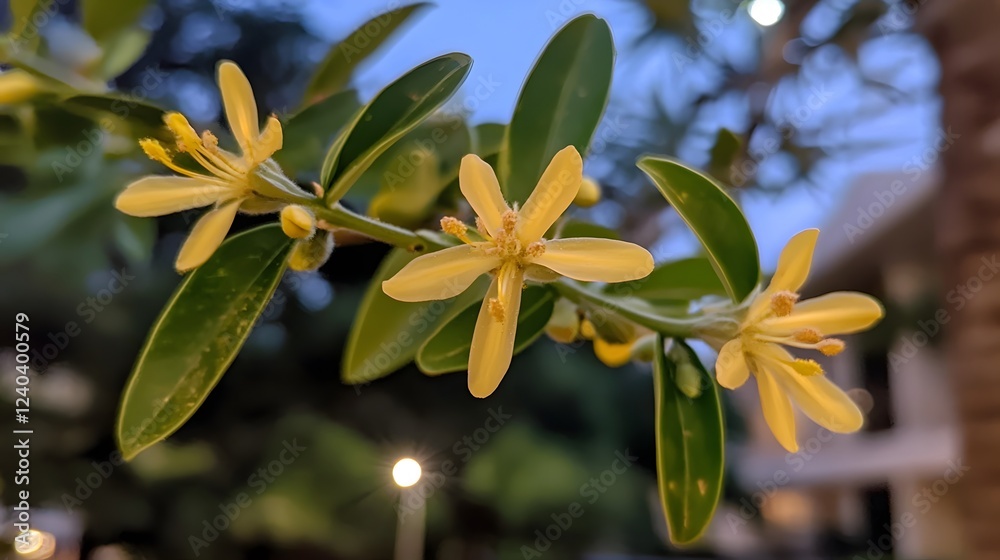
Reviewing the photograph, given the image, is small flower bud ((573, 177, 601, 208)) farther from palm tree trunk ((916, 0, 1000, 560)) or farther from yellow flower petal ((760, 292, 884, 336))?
palm tree trunk ((916, 0, 1000, 560))

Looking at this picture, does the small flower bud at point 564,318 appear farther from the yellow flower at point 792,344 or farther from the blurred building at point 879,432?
the blurred building at point 879,432

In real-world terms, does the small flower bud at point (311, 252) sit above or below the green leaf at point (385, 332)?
below

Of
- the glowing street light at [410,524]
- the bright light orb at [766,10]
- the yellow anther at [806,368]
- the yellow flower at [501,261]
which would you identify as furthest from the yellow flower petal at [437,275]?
the bright light orb at [766,10]

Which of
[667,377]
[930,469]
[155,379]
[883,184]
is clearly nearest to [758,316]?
[667,377]

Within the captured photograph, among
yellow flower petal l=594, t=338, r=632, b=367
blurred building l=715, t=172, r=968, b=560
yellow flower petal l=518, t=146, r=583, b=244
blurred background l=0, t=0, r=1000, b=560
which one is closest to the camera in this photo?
yellow flower petal l=518, t=146, r=583, b=244

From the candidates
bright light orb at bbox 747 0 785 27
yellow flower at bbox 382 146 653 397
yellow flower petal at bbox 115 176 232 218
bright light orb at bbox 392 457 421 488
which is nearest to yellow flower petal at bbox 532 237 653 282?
yellow flower at bbox 382 146 653 397

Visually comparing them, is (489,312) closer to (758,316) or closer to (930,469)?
(758,316)
